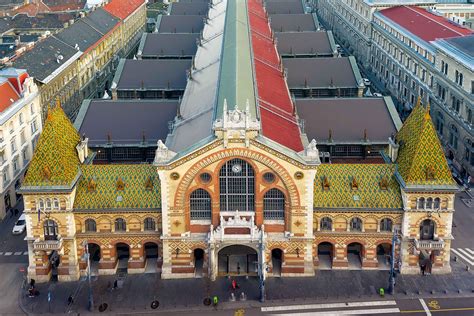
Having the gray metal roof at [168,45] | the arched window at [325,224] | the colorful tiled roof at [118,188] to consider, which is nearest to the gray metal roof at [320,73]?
the gray metal roof at [168,45]

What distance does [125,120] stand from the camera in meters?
125

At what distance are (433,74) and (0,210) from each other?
96756 mm

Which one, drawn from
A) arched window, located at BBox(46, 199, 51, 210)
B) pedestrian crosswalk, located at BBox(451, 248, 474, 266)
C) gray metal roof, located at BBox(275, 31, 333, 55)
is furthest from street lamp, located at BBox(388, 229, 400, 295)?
gray metal roof, located at BBox(275, 31, 333, 55)

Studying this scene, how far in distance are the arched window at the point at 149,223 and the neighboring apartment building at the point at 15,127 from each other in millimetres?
36801

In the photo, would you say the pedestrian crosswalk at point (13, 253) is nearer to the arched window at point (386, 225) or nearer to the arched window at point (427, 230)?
the arched window at point (386, 225)

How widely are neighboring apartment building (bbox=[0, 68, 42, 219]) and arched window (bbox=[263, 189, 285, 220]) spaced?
53.3 metres

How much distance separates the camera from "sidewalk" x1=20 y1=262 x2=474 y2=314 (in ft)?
310

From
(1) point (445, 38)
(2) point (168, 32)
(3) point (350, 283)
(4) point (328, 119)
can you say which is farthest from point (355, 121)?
(2) point (168, 32)

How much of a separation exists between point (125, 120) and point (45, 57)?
4412 cm

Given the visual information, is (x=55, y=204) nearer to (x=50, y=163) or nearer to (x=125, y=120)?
(x=50, y=163)

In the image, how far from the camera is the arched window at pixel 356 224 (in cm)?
9938

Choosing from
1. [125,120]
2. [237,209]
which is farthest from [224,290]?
[125,120]

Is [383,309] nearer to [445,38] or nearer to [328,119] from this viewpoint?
[328,119]

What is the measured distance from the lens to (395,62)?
591ft
